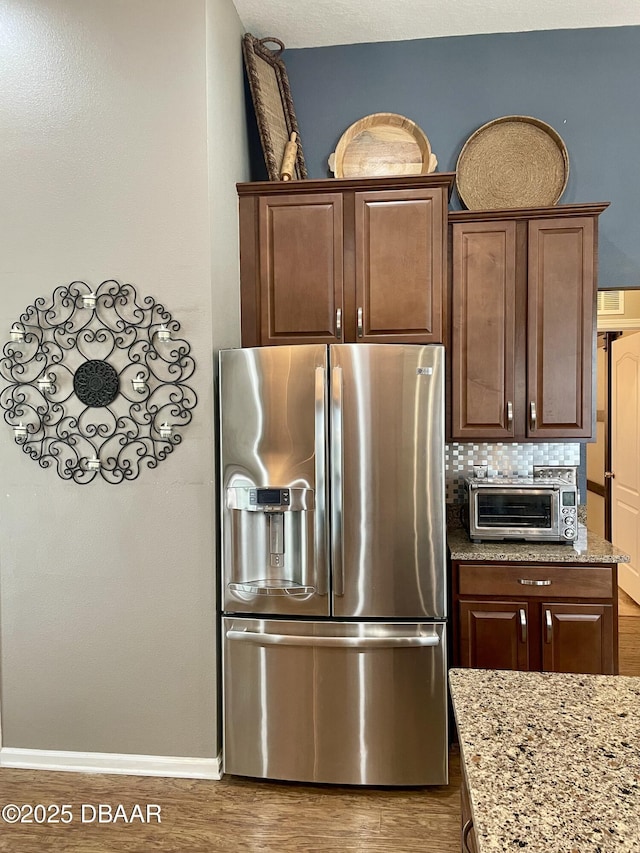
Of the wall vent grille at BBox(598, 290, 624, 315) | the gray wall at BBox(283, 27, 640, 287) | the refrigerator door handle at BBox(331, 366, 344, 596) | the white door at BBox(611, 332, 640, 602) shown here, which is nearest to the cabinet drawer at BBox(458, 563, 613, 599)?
the refrigerator door handle at BBox(331, 366, 344, 596)

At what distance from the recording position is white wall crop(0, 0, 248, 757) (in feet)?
7.93

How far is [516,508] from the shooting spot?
270cm

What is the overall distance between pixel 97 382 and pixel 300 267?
104 centimetres

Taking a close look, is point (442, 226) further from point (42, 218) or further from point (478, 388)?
point (42, 218)

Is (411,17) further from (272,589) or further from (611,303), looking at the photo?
(272,589)

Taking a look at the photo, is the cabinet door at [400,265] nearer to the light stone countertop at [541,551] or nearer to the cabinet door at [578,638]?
the light stone countertop at [541,551]

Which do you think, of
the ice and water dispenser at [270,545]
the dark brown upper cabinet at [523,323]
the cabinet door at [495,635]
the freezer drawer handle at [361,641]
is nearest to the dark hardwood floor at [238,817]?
the cabinet door at [495,635]

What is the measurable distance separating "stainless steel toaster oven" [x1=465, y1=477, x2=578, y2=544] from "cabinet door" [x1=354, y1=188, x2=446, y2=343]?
0.76 meters

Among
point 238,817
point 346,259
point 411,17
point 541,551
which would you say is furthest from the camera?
point 411,17

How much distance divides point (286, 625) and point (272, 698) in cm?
30

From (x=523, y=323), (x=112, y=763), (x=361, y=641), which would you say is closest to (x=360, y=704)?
(x=361, y=641)

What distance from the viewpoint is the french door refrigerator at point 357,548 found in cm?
232

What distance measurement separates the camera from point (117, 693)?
8.20 feet

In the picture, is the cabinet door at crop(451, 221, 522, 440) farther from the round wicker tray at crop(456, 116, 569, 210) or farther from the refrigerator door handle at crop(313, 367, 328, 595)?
the refrigerator door handle at crop(313, 367, 328, 595)
